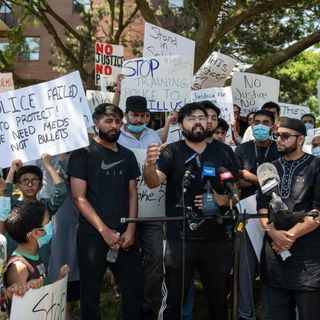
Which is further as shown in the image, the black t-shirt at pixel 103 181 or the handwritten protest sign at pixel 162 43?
the handwritten protest sign at pixel 162 43

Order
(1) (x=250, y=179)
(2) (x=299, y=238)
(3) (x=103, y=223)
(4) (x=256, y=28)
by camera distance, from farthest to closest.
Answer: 1. (4) (x=256, y=28)
2. (1) (x=250, y=179)
3. (3) (x=103, y=223)
4. (2) (x=299, y=238)

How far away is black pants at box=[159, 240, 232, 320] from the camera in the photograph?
12.9 ft

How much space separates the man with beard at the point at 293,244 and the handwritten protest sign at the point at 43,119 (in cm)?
171

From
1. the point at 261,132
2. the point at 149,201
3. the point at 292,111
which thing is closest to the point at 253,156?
the point at 261,132

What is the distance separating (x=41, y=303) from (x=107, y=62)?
15.4 ft

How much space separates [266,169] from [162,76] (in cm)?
264

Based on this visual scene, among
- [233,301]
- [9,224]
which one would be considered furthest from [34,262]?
[233,301]

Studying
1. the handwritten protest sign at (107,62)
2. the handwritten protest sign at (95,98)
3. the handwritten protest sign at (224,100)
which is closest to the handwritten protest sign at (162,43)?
the handwritten protest sign at (224,100)

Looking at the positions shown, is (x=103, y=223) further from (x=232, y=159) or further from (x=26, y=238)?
(x=232, y=159)

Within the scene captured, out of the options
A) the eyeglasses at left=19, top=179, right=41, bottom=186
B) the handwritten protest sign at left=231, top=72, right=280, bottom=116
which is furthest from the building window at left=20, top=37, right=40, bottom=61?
the eyeglasses at left=19, top=179, right=41, bottom=186

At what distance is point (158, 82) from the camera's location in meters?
5.64

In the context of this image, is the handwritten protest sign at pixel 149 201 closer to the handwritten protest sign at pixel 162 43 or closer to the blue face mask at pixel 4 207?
the blue face mask at pixel 4 207

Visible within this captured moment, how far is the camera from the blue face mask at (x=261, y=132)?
15.8 feet

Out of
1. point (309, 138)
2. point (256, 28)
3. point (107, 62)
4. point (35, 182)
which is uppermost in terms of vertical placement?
point (256, 28)
